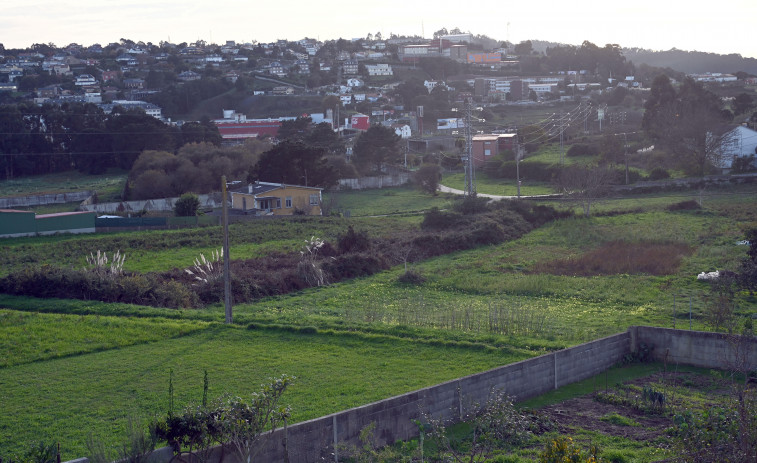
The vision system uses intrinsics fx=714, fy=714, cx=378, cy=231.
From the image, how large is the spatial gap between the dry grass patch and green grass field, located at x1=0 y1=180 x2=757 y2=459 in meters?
0.43

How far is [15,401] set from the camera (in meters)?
10.6

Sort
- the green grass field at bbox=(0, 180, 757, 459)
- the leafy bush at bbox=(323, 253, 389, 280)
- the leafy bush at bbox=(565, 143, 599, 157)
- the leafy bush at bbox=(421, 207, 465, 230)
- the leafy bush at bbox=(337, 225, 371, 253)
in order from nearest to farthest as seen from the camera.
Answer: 1. the green grass field at bbox=(0, 180, 757, 459)
2. the leafy bush at bbox=(323, 253, 389, 280)
3. the leafy bush at bbox=(337, 225, 371, 253)
4. the leafy bush at bbox=(421, 207, 465, 230)
5. the leafy bush at bbox=(565, 143, 599, 157)

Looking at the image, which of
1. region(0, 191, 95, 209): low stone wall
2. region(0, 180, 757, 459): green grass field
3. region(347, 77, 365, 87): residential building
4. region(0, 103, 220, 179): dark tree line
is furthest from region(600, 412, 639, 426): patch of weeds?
region(347, 77, 365, 87): residential building

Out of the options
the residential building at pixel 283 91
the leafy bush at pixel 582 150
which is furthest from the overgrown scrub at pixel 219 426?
the residential building at pixel 283 91

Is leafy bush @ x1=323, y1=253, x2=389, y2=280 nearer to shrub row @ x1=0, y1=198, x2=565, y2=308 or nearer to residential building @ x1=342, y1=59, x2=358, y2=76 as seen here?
shrub row @ x1=0, y1=198, x2=565, y2=308

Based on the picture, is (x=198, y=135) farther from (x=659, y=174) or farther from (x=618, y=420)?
(x=618, y=420)

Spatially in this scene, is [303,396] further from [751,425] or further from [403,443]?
[751,425]

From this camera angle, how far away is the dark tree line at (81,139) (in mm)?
53594

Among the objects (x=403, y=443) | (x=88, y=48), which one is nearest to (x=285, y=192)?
(x=403, y=443)

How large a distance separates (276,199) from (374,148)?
1508 centimetres

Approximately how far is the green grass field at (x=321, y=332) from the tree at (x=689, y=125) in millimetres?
17023

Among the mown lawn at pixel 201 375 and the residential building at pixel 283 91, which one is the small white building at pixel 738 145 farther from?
the residential building at pixel 283 91

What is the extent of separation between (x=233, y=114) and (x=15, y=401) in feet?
243

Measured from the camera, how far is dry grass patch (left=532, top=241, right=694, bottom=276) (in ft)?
68.1
